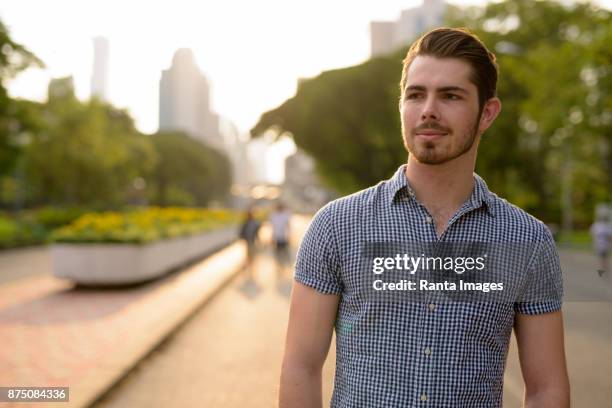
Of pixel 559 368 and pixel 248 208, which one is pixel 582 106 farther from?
pixel 559 368

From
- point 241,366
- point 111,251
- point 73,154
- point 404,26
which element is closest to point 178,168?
point 73,154

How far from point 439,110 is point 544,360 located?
0.69m

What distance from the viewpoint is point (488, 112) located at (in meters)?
1.95

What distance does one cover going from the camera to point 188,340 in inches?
348

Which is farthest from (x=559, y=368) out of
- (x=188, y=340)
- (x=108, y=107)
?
(x=108, y=107)

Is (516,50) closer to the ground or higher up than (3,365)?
higher up

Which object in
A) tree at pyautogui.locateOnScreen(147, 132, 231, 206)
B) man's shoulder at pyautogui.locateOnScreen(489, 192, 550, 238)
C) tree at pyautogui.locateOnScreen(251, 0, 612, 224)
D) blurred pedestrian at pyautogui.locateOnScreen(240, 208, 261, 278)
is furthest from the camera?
tree at pyautogui.locateOnScreen(147, 132, 231, 206)

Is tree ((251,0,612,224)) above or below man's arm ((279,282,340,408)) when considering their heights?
above

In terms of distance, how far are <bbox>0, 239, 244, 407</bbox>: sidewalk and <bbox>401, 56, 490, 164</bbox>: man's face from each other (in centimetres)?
427

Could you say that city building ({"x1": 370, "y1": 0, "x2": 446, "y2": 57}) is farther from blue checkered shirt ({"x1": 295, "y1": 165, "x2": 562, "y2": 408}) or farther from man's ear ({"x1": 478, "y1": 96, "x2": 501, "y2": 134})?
blue checkered shirt ({"x1": 295, "y1": 165, "x2": 562, "y2": 408})

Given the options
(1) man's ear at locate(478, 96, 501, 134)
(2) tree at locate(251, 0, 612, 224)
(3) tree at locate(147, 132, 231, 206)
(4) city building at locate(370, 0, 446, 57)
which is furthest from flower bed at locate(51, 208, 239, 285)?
(4) city building at locate(370, 0, 446, 57)

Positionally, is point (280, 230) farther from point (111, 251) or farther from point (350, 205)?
point (350, 205)

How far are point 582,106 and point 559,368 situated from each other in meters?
26.9

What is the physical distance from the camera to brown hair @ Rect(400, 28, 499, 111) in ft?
6.06
